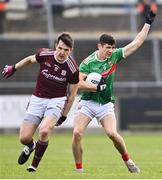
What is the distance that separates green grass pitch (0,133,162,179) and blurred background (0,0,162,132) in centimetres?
110

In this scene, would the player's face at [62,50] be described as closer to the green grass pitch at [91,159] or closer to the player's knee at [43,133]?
the player's knee at [43,133]

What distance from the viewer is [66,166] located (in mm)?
16609

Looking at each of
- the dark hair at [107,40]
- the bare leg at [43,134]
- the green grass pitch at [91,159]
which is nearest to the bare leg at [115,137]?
the green grass pitch at [91,159]

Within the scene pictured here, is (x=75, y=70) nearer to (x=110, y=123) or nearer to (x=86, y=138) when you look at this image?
(x=110, y=123)

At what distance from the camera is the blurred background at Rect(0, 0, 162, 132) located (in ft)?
→ 104

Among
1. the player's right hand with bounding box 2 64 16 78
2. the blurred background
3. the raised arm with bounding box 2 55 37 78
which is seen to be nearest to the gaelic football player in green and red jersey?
the raised arm with bounding box 2 55 37 78

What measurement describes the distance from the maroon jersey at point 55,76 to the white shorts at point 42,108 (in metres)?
0.09

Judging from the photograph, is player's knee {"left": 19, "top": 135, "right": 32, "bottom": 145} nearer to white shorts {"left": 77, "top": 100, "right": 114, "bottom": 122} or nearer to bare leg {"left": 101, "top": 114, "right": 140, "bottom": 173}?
white shorts {"left": 77, "top": 100, "right": 114, "bottom": 122}

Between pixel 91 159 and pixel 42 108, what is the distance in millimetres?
4794

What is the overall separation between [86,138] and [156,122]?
3.92 m

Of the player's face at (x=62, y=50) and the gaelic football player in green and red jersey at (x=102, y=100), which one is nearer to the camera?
the player's face at (x=62, y=50)

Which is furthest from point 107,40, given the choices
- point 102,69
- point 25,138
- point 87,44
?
point 87,44

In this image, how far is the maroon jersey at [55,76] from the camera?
14.6 meters

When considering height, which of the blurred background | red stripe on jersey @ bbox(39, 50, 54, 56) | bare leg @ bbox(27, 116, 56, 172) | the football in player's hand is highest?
red stripe on jersey @ bbox(39, 50, 54, 56)
